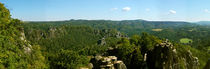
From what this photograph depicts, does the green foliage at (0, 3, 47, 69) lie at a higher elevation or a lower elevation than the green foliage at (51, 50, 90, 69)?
higher

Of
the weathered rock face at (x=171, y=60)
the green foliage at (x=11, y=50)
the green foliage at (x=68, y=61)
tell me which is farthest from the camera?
the green foliage at (x=68, y=61)

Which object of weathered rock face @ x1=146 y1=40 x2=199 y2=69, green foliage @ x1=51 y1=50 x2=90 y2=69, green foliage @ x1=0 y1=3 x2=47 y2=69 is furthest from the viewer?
green foliage @ x1=51 y1=50 x2=90 y2=69

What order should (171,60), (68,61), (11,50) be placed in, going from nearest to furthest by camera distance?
(11,50) → (171,60) → (68,61)

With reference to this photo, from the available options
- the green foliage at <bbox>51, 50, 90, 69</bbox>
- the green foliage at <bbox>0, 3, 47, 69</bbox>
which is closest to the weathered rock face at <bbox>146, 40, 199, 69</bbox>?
the green foliage at <bbox>51, 50, 90, 69</bbox>

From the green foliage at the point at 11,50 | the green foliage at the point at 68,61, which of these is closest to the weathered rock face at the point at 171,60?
the green foliage at the point at 68,61

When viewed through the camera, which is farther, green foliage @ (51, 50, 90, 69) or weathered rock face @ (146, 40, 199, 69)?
green foliage @ (51, 50, 90, 69)

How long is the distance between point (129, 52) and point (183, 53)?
13.4 meters

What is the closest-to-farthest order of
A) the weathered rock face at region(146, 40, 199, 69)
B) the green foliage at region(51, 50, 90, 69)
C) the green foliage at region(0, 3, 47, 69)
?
the green foliage at region(0, 3, 47, 69), the weathered rock face at region(146, 40, 199, 69), the green foliage at region(51, 50, 90, 69)

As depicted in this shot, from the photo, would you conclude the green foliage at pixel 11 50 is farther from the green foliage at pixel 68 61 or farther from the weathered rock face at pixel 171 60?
the weathered rock face at pixel 171 60

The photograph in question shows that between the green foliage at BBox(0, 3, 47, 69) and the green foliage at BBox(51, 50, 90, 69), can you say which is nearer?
the green foliage at BBox(0, 3, 47, 69)

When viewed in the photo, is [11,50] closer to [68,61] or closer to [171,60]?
[68,61]

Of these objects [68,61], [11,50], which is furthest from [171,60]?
[11,50]

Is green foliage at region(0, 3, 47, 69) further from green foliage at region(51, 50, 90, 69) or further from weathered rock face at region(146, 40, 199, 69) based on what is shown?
weathered rock face at region(146, 40, 199, 69)

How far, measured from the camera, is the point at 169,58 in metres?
29.5
